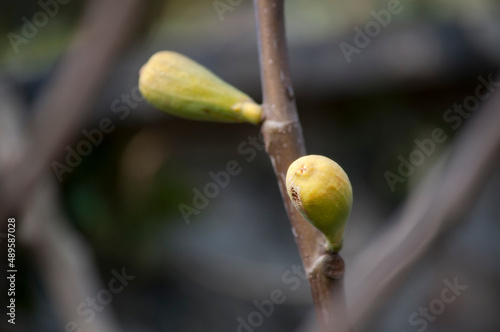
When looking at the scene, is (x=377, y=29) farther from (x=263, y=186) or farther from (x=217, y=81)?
(x=217, y=81)

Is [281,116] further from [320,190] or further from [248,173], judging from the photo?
[248,173]

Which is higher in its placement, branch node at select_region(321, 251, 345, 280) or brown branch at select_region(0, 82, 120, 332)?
Answer: branch node at select_region(321, 251, 345, 280)

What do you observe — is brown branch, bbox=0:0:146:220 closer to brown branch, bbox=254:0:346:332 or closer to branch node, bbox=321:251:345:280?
brown branch, bbox=254:0:346:332

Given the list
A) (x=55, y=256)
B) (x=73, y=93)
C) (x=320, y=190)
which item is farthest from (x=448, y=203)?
(x=55, y=256)

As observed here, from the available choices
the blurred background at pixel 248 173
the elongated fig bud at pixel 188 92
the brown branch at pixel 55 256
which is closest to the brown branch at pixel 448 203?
the elongated fig bud at pixel 188 92

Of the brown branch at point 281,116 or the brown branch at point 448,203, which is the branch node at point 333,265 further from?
the brown branch at point 448,203

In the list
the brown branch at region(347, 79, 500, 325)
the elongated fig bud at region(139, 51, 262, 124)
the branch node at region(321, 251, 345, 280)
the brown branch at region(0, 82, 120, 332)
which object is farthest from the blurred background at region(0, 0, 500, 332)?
the branch node at region(321, 251, 345, 280)
